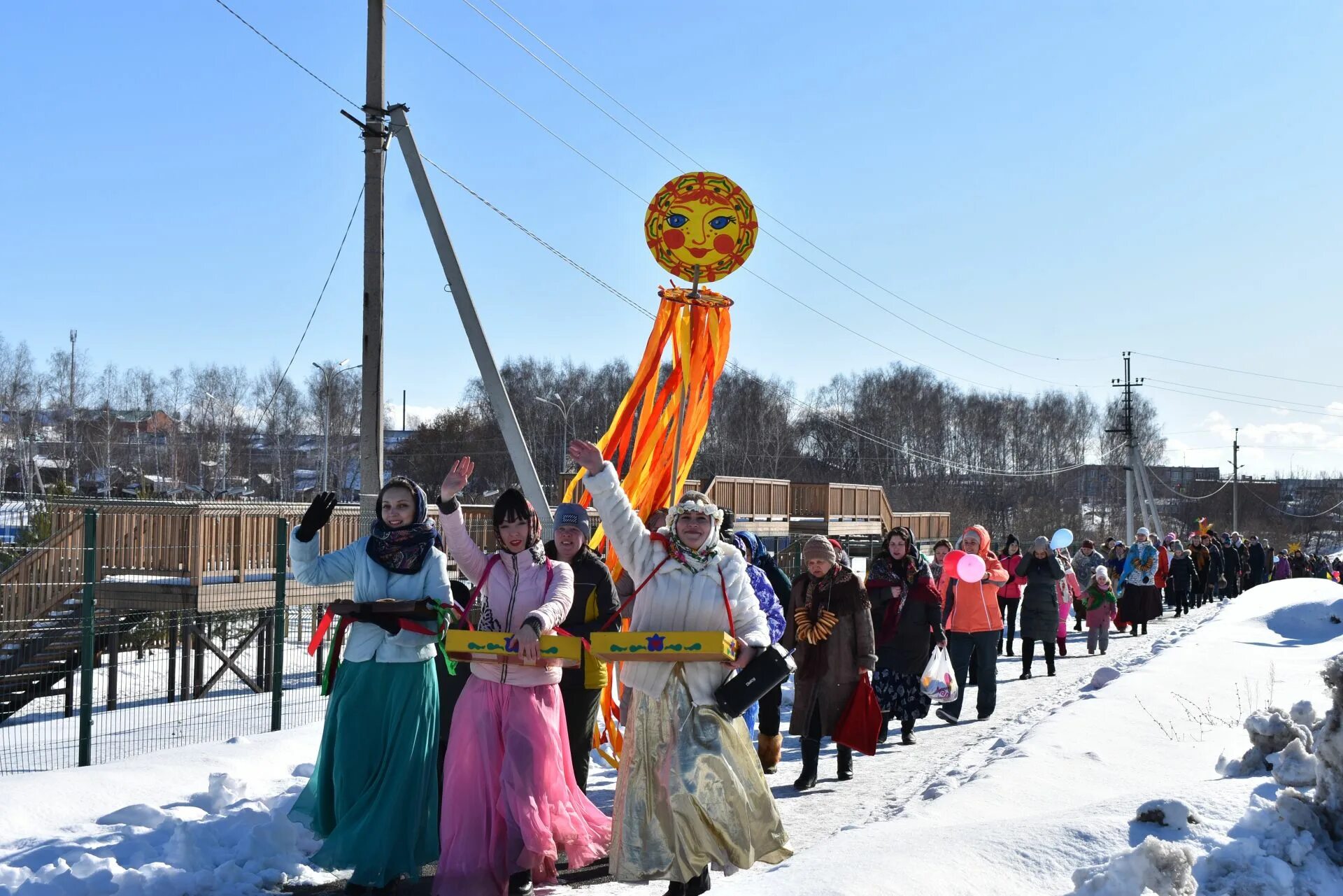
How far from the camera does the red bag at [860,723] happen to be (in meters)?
7.96

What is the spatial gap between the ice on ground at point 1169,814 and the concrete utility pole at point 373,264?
664 cm

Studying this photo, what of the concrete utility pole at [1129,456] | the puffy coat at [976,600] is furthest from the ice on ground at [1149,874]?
the concrete utility pole at [1129,456]

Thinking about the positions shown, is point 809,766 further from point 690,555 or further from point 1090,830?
point 690,555

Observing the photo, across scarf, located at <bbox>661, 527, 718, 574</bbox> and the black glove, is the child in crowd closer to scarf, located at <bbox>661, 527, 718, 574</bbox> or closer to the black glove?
scarf, located at <bbox>661, 527, 718, 574</bbox>

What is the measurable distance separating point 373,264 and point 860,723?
18.0ft

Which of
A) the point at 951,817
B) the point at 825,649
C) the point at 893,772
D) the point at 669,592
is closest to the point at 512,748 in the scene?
the point at 669,592

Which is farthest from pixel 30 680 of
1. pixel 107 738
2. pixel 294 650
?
pixel 294 650

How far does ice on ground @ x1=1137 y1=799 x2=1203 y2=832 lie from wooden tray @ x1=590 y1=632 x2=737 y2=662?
177 cm

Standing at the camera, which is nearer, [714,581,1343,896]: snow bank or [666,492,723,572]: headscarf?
[714,581,1343,896]: snow bank

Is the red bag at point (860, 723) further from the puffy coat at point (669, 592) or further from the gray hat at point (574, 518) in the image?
the puffy coat at point (669, 592)

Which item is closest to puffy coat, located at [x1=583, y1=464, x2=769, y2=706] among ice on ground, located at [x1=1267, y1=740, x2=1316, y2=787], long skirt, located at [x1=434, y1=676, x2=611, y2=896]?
long skirt, located at [x1=434, y1=676, x2=611, y2=896]

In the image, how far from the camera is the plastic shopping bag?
33.0 feet

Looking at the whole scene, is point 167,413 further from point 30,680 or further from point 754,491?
point 30,680

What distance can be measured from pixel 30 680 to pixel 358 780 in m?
12.7
